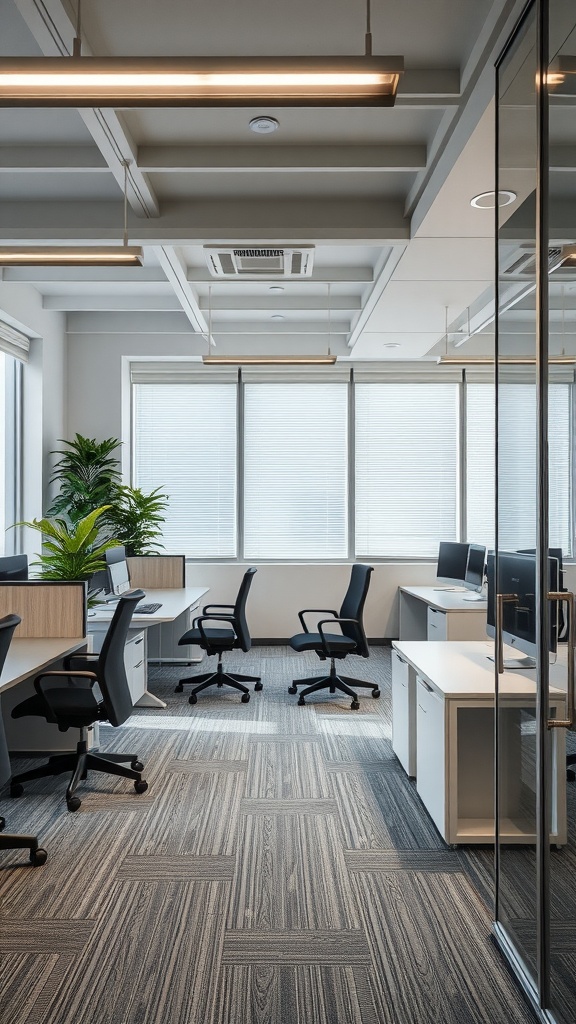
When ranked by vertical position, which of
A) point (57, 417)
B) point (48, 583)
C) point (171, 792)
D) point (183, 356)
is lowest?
point (171, 792)

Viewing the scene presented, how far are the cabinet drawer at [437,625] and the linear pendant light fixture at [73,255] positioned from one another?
2926 millimetres

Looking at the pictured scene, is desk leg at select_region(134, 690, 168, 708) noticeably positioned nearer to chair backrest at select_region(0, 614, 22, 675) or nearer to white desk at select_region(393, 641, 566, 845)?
white desk at select_region(393, 641, 566, 845)

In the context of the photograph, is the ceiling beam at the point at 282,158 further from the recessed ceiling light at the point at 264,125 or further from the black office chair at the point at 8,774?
the black office chair at the point at 8,774

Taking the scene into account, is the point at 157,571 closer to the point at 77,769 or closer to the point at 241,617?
the point at 241,617

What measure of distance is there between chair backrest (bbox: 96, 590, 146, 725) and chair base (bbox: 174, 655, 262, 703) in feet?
5.19

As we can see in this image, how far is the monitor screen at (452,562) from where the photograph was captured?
548 centimetres

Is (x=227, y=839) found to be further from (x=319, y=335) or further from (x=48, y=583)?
(x=319, y=335)

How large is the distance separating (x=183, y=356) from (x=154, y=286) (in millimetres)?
1001

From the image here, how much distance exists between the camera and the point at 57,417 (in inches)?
249

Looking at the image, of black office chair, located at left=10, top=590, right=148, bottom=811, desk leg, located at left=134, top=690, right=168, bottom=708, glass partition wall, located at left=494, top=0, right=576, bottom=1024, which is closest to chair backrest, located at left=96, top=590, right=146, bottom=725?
black office chair, located at left=10, top=590, right=148, bottom=811

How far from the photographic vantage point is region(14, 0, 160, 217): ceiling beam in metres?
2.15

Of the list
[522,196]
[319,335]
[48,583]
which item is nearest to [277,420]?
[319,335]

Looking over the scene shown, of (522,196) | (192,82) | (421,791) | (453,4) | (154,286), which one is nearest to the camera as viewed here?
(192,82)

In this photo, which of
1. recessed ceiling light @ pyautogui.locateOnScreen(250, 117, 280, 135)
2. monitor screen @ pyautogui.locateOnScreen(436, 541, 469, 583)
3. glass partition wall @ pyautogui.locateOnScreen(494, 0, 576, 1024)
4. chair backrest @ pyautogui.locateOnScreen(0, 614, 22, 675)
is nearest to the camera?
glass partition wall @ pyautogui.locateOnScreen(494, 0, 576, 1024)
